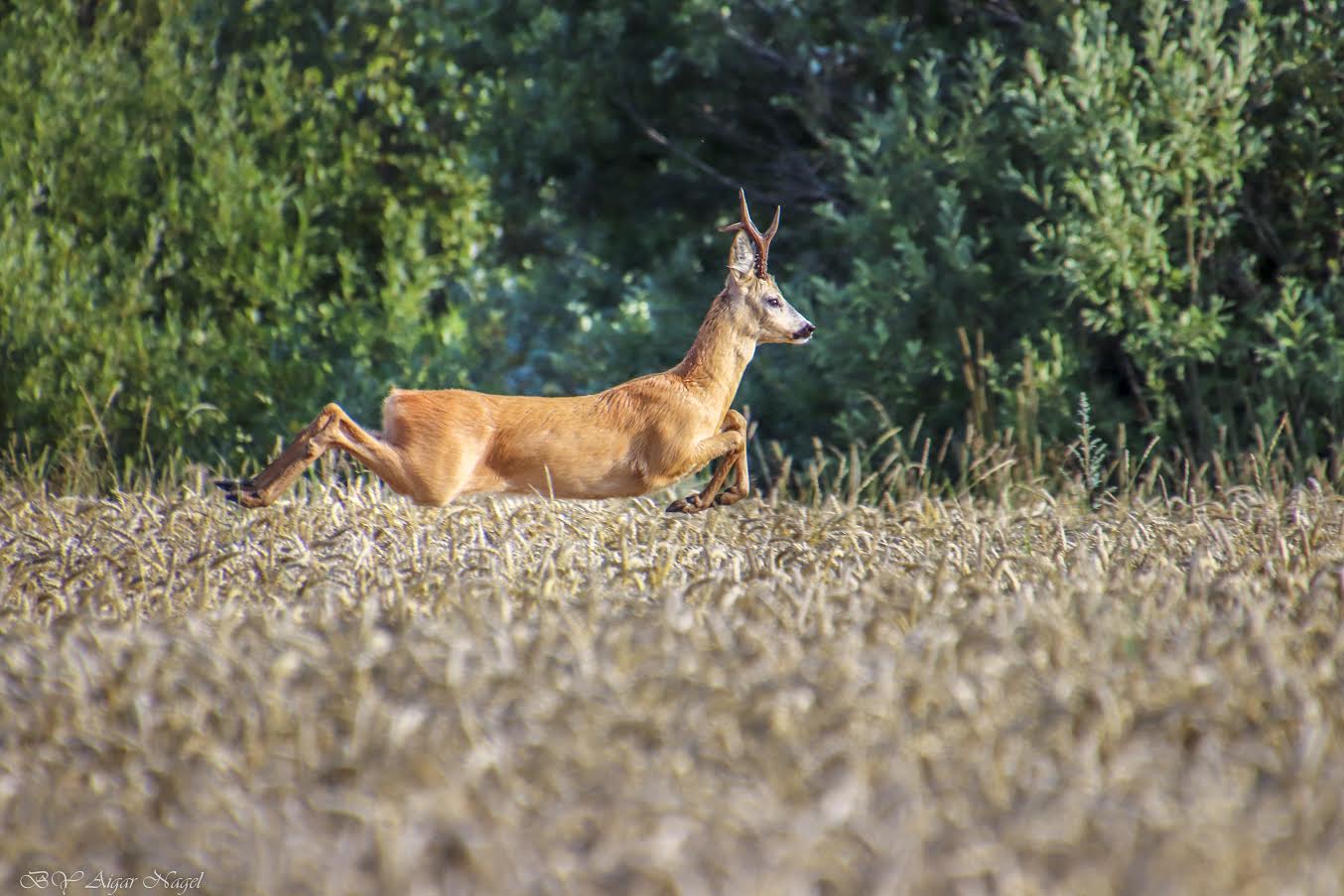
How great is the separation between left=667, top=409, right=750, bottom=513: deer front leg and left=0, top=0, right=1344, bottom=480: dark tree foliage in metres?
3.42

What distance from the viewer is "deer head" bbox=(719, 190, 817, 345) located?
19.3 feet

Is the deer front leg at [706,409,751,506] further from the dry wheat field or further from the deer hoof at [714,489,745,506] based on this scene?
the dry wheat field

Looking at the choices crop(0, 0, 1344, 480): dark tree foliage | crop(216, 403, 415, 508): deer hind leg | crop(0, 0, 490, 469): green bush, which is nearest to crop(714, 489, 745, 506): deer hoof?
crop(216, 403, 415, 508): deer hind leg

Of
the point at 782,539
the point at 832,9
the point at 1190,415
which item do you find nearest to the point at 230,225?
the point at 832,9

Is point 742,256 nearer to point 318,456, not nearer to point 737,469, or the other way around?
point 737,469

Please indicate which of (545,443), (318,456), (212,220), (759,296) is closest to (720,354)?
(759,296)

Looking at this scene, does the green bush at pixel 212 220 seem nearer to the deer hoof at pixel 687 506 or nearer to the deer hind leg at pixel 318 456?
the deer hind leg at pixel 318 456

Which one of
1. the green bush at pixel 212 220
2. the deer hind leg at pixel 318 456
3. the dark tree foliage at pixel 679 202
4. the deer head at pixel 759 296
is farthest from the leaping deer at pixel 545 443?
the green bush at pixel 212 220

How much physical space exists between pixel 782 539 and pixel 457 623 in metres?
2.13

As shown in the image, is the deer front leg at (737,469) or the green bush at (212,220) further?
the green bush at (212,220)

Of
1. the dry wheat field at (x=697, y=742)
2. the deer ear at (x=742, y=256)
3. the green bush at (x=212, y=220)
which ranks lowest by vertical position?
the green bush at (x=212, y=220)

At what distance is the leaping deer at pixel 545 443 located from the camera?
17.6ft

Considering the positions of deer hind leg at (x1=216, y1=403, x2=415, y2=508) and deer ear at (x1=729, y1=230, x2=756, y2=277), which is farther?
deer ear at (x1=729, y1=230, x2=756, y2=277)

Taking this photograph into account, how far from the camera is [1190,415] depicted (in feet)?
34.6
